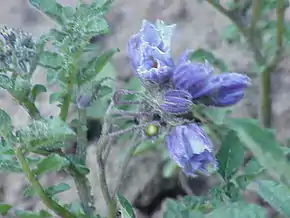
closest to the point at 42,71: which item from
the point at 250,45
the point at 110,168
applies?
the point at 110,168

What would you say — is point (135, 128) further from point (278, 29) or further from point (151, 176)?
point (151, 176)

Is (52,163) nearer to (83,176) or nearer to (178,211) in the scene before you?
(83,176)

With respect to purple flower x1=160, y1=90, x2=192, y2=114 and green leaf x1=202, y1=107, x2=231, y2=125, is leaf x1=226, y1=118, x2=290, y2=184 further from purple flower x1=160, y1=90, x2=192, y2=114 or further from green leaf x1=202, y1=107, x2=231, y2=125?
green leaf x1=202, y1=107, x2=231, y2=125

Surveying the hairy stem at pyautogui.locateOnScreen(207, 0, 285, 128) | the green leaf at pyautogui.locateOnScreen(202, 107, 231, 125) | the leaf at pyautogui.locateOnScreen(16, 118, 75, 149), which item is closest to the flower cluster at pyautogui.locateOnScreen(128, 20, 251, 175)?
the leaf at pyautogui.locateOnScreen(16, 118, 75, 149)

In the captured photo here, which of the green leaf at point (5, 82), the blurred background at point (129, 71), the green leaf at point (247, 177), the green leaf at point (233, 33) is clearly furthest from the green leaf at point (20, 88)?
the blurred background at point (129, 71)

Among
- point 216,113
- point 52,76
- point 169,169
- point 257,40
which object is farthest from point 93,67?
point 169,169

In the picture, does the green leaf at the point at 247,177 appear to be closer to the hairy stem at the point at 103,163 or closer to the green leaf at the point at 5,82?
the hairy stem at the point at 103,163
